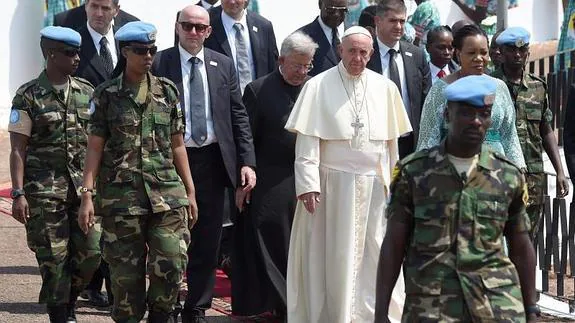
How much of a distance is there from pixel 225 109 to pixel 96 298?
1.75m

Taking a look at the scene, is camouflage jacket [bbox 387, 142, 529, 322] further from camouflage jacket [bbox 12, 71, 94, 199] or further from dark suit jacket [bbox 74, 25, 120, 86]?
dark suit jacket [bbox 74, 25, 120, 86]

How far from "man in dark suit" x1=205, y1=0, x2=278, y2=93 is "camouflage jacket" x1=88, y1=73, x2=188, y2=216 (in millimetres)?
2485

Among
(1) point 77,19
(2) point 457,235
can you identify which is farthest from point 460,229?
(1) point 77,19

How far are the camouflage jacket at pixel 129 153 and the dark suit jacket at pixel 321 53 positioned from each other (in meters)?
2.61

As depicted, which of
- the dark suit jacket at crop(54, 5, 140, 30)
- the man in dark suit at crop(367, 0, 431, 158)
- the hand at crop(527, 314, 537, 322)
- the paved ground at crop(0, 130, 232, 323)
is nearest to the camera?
the hand at crop(527, 314, 537, 322)

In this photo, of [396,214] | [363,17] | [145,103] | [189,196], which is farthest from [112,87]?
[363,17]

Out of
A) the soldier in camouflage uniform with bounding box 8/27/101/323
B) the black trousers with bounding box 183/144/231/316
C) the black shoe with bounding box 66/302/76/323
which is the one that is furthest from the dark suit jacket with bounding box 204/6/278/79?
the black shoe with bounding box 66/302/76/323

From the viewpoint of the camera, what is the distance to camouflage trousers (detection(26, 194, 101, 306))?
868cm

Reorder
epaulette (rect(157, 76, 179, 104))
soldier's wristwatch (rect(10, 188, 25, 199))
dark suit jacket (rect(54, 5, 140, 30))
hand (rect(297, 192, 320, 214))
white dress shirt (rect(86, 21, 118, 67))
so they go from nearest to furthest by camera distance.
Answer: epaulette (rect(157, 76, 179, 104)) → soldier's wristwatch (rect(10, 188, 25, 199)) → hand (rect(297, 192, 320, 214)) → white dress shirt (rect(86, 21, 118, 67)) → dark suit jacket (rect(54, 5, 140, 30))

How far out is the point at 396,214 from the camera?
589 centimetres

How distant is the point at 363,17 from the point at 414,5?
16.0 ft

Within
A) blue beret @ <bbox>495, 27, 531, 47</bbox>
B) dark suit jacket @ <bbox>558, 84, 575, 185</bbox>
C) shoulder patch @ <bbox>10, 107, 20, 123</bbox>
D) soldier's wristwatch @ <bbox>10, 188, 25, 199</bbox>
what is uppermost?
blue beret @ <bbox>495, 27, 531, 47</bbox>

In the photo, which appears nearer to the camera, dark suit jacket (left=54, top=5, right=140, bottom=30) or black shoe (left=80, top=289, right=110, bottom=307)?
black shoe (left=80, top=289, right=110, bottom=307)

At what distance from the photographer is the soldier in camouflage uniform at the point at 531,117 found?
9.29 metres
